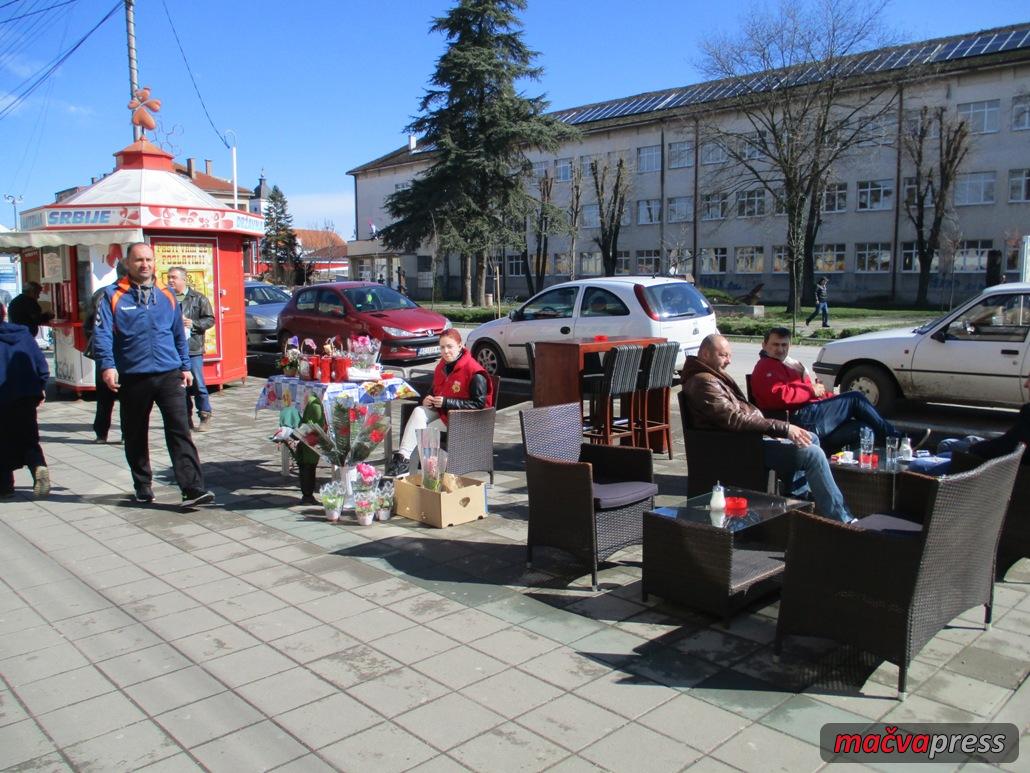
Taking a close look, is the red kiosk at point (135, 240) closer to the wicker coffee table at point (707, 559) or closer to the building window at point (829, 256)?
the wicker coffee table at point (707, 559)

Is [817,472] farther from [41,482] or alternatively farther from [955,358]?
[41,482]

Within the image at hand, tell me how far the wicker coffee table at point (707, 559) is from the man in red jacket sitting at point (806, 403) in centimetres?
170

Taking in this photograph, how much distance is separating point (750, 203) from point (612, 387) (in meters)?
45.5

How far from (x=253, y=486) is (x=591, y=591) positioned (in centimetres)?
380

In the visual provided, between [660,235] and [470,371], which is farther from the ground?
[660,235]

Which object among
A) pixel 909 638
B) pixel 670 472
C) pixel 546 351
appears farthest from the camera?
pixel 546 351

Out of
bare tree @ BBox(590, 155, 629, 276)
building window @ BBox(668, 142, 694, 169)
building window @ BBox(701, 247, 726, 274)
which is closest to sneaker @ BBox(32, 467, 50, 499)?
bare tree @ BBox(590, 155, 629, 276)

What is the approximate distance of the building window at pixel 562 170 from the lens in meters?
58.8

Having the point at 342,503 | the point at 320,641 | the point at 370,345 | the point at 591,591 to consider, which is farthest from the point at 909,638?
the point at 370,345

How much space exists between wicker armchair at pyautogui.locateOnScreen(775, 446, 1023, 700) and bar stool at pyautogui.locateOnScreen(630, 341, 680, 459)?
4223 mm

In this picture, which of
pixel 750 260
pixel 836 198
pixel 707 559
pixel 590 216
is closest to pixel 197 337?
pixel 707 559

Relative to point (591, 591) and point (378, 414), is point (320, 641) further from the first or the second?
point (378, 414)

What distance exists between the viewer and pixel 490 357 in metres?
13.9

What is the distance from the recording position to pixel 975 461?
15.5ft
